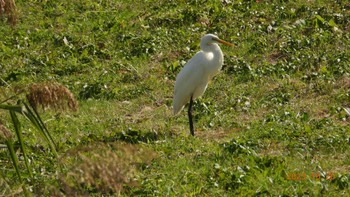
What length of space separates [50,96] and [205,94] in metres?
6.75

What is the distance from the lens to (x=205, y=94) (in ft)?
32.1

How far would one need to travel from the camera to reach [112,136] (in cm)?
796

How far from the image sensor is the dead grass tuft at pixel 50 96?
3066mm

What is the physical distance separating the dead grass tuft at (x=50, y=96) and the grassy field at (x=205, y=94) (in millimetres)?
1531

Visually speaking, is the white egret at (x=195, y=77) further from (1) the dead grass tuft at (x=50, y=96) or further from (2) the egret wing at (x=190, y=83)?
(1) the dead grass tuft at (x=50, y=96)

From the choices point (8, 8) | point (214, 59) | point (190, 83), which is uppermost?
point (8, 8)

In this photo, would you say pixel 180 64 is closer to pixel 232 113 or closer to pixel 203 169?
pixel 232 113

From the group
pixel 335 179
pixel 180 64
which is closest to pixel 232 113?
pixel 180 64

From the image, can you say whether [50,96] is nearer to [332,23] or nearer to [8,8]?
[8,8]

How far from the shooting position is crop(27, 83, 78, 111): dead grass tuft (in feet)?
10.1

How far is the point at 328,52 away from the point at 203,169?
4211 millimetres

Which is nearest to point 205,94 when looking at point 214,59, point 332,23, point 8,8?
point 214,59

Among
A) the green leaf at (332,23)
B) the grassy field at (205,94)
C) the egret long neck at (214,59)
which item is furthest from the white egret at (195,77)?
the green leaf at (332,23)

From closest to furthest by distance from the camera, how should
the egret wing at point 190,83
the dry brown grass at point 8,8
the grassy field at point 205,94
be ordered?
the dry brown grass at point 8,8 < the grassy field at point 205,94 < the egret wing at point 190,83
